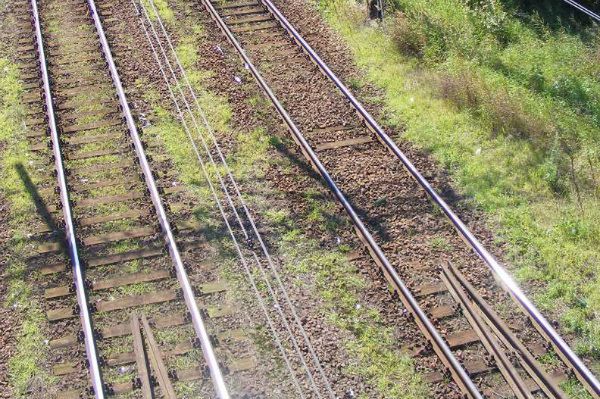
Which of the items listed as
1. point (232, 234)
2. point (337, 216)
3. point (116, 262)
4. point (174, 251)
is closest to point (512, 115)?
point (337, 216)

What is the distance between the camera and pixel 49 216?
10.1m

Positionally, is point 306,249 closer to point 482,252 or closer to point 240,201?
point 240,201

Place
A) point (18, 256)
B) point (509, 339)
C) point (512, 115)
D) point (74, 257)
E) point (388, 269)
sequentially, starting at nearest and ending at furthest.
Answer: point (509, 339)
point (388, 269)
point (74, 257)
point (18, 256)
point (512, 115)

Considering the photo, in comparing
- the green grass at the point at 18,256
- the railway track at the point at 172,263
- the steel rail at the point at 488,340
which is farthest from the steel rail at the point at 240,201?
the green grass at the point at 18,256

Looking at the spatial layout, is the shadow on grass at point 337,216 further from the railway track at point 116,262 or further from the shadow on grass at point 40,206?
the shadow on grass at point 40,206

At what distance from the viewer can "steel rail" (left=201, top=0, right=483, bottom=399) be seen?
25.2ft

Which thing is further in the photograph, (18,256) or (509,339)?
(18,256)

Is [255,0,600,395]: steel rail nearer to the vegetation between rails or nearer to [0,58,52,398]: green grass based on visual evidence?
the vegetation between rails

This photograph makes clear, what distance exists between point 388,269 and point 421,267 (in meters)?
0.50

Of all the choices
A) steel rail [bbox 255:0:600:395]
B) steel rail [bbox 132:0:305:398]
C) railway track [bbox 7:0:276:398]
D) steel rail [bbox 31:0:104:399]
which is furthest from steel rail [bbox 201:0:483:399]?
steel rail [bbox 31:0:104:399]

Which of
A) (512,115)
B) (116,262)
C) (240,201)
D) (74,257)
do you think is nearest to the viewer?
(74,257)

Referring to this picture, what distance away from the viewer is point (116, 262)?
9.30 m

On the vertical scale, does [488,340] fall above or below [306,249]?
above

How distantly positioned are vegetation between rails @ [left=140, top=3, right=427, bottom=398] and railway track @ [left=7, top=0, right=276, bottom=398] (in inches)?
15.9
